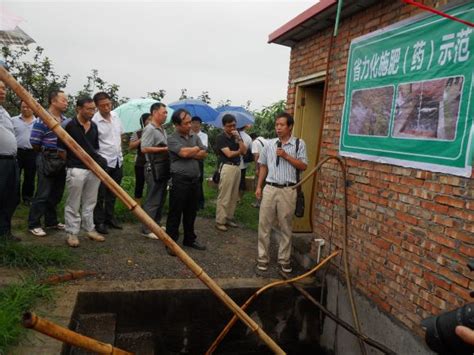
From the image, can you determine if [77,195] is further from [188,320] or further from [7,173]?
[188,320]

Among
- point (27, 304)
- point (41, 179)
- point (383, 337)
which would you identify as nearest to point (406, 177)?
point (383, 337)

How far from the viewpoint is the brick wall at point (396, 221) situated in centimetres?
278

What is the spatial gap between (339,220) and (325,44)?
2213 mm

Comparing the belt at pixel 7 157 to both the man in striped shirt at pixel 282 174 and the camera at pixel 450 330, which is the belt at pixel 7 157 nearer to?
the man in striped shirt at pixel 282 174

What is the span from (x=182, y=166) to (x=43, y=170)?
5.70 feet

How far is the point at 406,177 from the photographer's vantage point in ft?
10.8

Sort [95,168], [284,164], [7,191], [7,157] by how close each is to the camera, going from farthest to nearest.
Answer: [284,164], [7,191], [7,157], [95,168]

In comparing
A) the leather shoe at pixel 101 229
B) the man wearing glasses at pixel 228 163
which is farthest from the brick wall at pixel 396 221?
the leather shoe at pixel 101 229

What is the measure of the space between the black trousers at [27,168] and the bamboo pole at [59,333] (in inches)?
192

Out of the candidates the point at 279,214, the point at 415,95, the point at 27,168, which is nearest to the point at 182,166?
the point at 279,214

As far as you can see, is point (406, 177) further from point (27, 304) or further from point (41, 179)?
point (41, 179)

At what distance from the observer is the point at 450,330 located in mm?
1776

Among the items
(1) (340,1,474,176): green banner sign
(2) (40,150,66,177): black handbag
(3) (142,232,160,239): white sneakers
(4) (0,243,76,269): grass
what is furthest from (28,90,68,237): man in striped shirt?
(1) (340,1,474,176): green banner sign

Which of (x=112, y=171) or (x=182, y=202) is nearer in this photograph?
→ (x=182, y=202)
